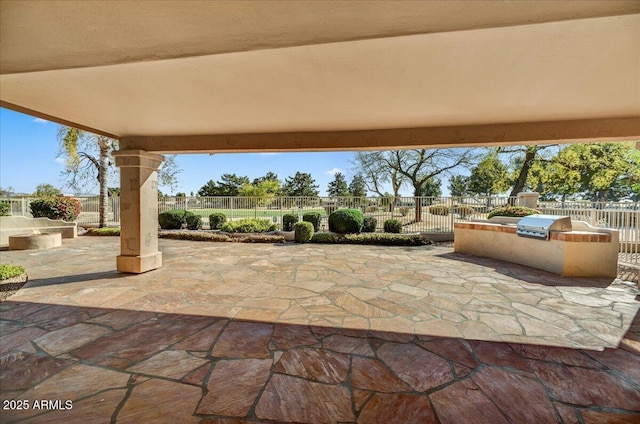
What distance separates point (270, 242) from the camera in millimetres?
8789

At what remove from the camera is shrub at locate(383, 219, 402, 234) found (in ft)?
31.9

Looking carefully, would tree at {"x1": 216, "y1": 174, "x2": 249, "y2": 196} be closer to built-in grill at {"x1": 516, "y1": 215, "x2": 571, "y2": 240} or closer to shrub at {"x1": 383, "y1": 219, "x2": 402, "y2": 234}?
shrub at {"x1": 383, "y1": 219, "x2": 402, "y2": 234}

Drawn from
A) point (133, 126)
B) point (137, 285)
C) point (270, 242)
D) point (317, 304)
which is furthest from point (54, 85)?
point (270, 242)

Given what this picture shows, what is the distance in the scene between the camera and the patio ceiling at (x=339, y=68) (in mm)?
1432

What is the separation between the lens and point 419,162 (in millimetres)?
16250

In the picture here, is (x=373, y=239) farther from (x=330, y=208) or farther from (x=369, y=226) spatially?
(x=330, y=208)

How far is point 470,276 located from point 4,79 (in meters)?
6.44

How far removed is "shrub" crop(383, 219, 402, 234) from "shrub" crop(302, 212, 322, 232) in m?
2.53

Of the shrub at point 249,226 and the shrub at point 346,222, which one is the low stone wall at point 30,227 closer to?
the shrub at point 249,226

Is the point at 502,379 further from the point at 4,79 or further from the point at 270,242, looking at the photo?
the point at 270,242

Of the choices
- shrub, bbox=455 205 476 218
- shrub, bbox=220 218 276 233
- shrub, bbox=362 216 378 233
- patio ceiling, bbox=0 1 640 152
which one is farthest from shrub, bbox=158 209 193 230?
shrub, bbox=455 205 476 218

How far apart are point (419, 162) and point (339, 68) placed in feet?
50.6

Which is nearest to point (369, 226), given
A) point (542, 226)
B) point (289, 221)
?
point (289, 221)

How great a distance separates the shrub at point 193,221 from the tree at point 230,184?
24709 millimetres
